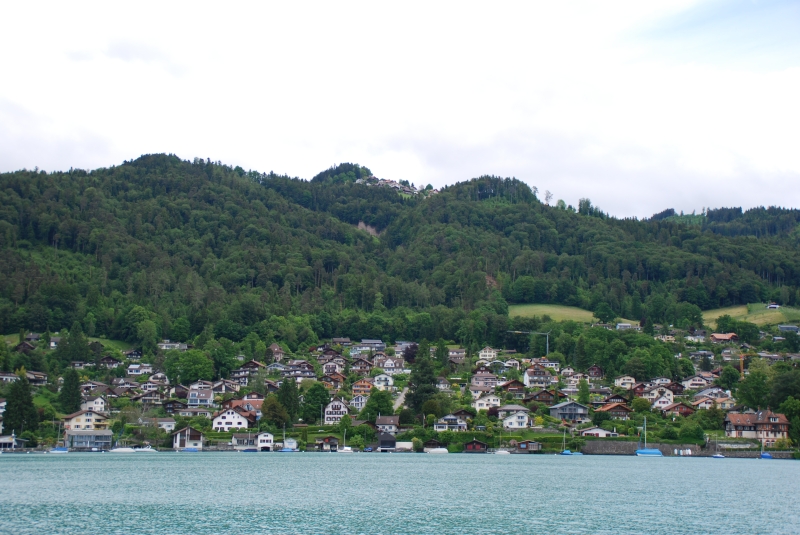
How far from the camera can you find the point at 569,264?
532ft

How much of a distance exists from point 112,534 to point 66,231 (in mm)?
122848

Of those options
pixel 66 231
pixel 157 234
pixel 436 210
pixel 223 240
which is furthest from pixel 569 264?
pixel 66 231

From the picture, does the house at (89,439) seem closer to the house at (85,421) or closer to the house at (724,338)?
the house at (85,421)

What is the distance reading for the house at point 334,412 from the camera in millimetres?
79188

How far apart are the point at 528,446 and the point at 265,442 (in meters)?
22.3

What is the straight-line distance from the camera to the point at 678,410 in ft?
267

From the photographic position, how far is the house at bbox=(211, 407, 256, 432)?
78.1m

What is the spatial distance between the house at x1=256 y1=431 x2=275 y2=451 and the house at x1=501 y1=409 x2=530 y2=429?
20497 millimetres

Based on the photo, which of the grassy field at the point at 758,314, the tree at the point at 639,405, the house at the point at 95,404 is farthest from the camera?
the grassy field at the point at 758,314

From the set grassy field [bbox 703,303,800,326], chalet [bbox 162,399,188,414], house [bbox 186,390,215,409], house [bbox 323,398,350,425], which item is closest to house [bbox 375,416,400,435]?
house [bbox 323,398,350,425]

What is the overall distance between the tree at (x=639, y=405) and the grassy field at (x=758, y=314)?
55.2m

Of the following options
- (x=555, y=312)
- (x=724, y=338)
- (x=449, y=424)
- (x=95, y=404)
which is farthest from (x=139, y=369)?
(x=724, y=338)

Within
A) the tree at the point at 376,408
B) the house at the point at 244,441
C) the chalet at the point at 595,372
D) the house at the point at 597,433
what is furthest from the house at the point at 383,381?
the house at the point at 597,433

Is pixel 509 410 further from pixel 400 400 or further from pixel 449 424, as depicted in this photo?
pixel 400 400
